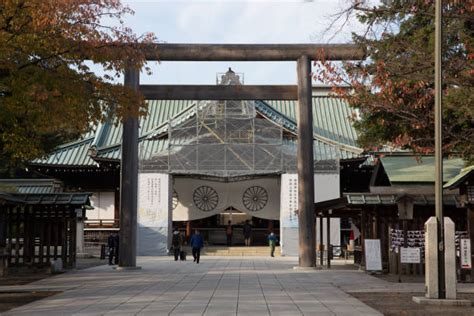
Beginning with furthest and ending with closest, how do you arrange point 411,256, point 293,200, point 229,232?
1. point 229,232
2. point 293,200
3. point 411,256

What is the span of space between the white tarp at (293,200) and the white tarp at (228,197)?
83.4 inches

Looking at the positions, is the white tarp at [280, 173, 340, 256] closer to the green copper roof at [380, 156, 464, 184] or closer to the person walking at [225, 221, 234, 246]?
the person walking at [225, 221, 234, 246]

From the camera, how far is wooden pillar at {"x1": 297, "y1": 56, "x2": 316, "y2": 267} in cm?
2494

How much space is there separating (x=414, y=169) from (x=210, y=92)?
322 inches

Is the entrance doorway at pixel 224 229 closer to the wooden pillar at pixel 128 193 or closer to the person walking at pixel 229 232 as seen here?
the person walking at pixel 229 232

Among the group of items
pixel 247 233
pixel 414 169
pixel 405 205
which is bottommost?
pixel 247 233

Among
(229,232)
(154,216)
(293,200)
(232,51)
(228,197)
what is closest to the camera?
(232,51)

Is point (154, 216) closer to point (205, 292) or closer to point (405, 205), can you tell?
point (405, 205)

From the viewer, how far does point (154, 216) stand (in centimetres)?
3806

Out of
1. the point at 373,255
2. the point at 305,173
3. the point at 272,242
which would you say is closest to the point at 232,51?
the point at 305,173

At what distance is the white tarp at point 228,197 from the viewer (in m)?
40.2

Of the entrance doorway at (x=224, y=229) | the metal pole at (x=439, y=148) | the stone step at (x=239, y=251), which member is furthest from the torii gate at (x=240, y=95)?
the entrance doorway at (x=224, y=229)

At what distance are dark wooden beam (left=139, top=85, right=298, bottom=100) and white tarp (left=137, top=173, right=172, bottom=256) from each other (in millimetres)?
12905

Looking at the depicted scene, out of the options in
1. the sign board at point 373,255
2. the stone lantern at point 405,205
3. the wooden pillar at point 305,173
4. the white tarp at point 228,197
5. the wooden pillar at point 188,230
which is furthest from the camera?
the wooden pillar at point 188,230
